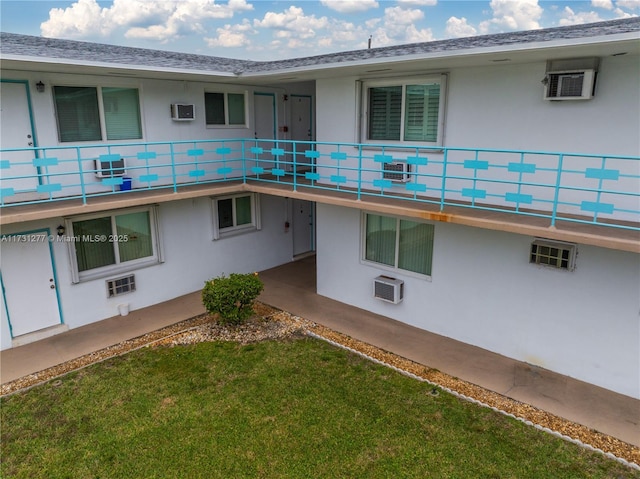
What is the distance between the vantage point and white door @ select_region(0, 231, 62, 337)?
8031 mm

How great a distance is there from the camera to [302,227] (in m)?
13.6

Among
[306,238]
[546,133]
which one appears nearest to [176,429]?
[546,133]

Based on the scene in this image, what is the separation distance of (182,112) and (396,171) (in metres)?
4.95

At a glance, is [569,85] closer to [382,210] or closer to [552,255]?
[552,255]

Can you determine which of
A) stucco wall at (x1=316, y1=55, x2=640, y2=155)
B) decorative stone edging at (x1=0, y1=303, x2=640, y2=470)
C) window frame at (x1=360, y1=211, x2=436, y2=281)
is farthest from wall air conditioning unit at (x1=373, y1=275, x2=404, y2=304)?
stucco wall at (x1=316, y1=55, x2=640, y2=155)

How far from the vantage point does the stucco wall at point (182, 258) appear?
347 inches

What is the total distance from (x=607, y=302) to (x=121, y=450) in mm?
7078

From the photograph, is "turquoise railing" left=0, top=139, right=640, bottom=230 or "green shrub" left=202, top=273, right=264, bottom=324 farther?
"green shrub" left=202, top=273, right=264, bottom=324

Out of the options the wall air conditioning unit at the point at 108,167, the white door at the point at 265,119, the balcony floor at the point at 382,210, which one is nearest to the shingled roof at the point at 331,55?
the white door at the point at 265,119

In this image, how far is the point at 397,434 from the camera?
5.93 metres

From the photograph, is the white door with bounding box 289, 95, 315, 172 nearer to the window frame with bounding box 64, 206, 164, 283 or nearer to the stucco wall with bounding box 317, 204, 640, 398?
the stucco wall with bounding box 317, 204, 640, 398

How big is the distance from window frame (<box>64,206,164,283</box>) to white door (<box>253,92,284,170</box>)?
10.5ft

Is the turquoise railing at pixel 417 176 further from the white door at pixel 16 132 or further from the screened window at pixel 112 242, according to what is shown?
the screened window at pixel 112 242

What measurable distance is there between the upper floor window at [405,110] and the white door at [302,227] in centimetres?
448
